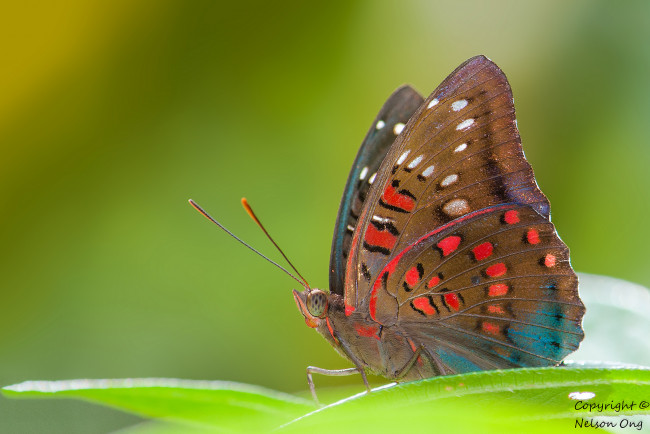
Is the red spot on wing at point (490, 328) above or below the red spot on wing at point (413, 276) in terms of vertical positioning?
below

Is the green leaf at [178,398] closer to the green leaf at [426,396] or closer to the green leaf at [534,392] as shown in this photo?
the green leaf at [426,396]

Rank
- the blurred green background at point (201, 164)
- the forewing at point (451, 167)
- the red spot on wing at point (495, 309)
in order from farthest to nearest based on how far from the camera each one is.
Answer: the blurred green background at point (201, 164) → the red spot on wing at point (495, 309) → the forewing at point (451, 167)

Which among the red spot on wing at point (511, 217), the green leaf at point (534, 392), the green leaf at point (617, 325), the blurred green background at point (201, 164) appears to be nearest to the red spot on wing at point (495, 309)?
the red spot on wing at point (511, 217)

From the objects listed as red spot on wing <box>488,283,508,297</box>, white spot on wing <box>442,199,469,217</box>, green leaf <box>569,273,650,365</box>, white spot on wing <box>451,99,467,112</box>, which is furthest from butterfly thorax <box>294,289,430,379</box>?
white spot on wing <box>451,99,467,112</box>

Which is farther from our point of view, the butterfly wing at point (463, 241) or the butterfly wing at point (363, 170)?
the butterfly wing at point (363, 170)

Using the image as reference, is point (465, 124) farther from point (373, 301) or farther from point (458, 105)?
point (373, 301)

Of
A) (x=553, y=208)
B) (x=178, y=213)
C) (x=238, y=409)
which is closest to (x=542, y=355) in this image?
(x=238, y=409)

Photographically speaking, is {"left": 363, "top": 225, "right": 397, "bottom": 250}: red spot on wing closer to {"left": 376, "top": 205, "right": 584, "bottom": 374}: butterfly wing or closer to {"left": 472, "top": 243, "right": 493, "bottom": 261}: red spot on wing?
{"left": 376, "top": 205, "right": 584, "bottom": 374}: butterfly wing
